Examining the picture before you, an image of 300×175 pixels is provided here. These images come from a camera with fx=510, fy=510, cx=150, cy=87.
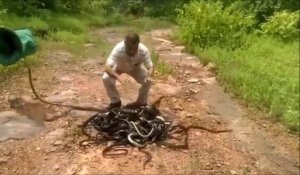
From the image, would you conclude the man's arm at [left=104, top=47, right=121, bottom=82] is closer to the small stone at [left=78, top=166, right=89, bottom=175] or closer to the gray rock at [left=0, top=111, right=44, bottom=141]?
the gray rock at [left=0, top=111, right=44, bottom=141]

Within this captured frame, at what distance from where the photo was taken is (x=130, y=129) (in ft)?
16.7

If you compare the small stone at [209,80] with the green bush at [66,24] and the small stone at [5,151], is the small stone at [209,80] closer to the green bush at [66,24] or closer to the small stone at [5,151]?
the small stone at [5,151]

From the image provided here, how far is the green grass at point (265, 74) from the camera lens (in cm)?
380

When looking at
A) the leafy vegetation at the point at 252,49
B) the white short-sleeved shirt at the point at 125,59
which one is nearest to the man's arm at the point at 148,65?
the white short-sleeved shirt at the point at 125,59

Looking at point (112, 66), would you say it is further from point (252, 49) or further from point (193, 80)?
point (193, 80)

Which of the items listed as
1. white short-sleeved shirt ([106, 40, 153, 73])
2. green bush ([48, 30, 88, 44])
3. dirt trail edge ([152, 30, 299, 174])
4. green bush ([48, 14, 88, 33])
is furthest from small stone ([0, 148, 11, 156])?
green bush ([48, 14, 88, 33])

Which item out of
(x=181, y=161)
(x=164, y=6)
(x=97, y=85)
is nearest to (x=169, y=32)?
(x=164, y=6)

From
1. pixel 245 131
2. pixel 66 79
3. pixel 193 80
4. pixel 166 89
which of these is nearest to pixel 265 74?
pixel 245 131

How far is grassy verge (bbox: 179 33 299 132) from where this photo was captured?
3803 mm

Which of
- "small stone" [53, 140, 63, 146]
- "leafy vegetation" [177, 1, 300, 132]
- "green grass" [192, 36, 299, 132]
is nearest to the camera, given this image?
"green grass" [192, 36, 299, 132]

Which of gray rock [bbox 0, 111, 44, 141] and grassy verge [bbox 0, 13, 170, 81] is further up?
gray rock [bbox 0, 111, 44, 141]

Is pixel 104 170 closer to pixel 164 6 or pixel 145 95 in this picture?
pixel 145 95

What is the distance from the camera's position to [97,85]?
23.2 feet

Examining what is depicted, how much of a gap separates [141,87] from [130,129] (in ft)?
2.59
